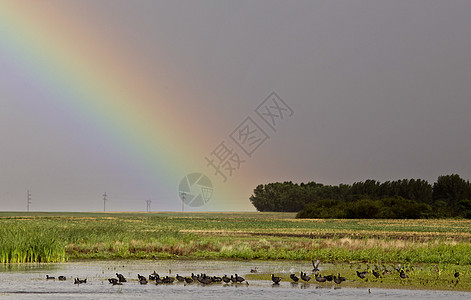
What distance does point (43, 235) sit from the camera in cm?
4219

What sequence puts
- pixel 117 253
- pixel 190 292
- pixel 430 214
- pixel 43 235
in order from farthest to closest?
pixel 430 214 → pixel 117 253 → pixel 43 235 → pixel 190 292

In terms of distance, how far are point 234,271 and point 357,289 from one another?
30.5 feet

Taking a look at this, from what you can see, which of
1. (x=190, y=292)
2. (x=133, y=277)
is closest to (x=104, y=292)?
(x=190, y=292)

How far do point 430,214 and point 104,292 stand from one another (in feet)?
407

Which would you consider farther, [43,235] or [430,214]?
[430,214]

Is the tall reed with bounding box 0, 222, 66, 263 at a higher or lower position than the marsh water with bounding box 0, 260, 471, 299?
higher

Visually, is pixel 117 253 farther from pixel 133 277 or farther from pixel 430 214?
pixel 430 214

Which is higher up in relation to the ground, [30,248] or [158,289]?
[30,248]

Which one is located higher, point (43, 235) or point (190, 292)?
point (43, 235)

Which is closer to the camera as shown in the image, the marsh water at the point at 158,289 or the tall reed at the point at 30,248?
the marsh water at the point at 158,289

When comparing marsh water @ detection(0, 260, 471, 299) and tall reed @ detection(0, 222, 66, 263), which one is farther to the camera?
tall reed @ detection(0, 222, 66, 263)

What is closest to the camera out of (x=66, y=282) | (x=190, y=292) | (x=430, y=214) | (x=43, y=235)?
(x=190, y=292)

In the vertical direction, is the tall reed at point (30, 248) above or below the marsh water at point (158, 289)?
above

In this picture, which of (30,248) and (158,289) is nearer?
(158,289)
